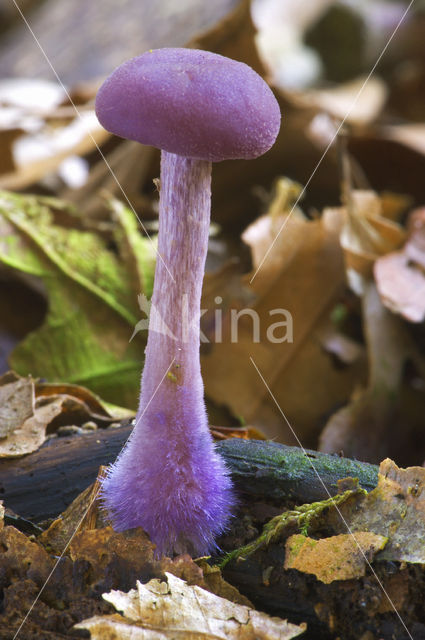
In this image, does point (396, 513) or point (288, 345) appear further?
point (288, 345)

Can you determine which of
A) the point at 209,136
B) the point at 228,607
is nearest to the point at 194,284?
the point at 209,136

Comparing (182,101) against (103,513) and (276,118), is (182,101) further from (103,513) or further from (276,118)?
(103,513)

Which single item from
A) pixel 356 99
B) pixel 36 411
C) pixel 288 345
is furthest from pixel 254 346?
pixel 356 99

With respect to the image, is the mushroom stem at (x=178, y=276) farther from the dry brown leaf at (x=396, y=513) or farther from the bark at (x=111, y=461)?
the dry brown leaf at (x=396, y=513)

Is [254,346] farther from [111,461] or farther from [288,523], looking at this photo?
[288,523]

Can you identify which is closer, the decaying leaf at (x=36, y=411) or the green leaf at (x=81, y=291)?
the decaying leaf at (x=36, y=411)

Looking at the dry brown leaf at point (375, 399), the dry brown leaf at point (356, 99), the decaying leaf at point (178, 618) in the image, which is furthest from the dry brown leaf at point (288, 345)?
the dry brown leaf at point (356, 99)
